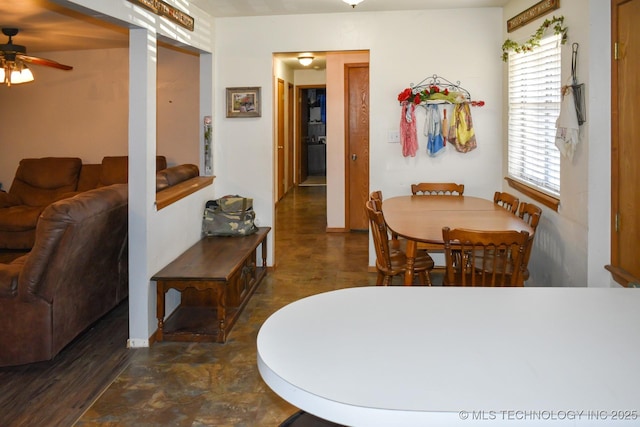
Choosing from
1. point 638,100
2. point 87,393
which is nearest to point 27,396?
point 87,393

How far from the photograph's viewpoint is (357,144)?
717 centimetres

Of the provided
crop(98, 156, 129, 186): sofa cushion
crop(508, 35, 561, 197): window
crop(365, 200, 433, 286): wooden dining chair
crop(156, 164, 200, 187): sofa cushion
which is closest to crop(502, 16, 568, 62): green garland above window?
crop(508, 35, 561, 197): window

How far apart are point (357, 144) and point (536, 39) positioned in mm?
3478

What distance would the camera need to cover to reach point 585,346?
112 centimetres

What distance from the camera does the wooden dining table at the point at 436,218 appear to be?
319 centimetres

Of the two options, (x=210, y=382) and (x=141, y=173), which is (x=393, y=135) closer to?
(x=141, y=173)

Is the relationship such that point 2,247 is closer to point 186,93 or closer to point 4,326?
point 186,93

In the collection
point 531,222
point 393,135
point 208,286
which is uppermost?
point 393,135

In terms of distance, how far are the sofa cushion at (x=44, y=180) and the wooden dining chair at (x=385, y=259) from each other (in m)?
4.06

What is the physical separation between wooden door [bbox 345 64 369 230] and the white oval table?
5728 mm

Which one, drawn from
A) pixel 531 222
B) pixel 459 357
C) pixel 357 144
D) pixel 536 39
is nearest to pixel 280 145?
pixel 357 144

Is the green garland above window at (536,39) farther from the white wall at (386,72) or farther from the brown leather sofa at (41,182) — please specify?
the brown leather sofa at (41,182)

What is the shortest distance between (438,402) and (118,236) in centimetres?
319

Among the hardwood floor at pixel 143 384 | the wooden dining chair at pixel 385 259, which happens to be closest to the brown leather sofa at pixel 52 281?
A: the hardwood floor at pixel 143 384
